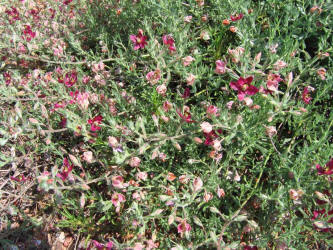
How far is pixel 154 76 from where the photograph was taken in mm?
2381

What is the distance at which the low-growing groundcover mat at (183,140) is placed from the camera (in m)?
2.12

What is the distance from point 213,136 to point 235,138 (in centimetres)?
22

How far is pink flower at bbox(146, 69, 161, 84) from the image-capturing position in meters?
2.36

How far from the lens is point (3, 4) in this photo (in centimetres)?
445

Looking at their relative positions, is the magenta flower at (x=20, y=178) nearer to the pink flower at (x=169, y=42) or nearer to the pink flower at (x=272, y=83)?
the pink flower at (x=169, y=42)

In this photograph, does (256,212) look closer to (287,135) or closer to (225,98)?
(287,135)

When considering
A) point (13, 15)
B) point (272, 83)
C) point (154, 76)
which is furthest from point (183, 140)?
point (13, 15)

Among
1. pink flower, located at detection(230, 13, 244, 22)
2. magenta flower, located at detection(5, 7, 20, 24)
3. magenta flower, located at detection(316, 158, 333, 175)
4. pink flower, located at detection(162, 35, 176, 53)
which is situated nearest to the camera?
magenta flower, located at detection(316, 158, 333, 175)

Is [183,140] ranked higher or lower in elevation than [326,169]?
lower

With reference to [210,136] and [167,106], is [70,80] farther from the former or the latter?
[210,136]

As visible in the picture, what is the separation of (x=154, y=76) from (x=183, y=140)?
0.59 meters

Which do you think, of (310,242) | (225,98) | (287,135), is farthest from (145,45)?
(310,242)

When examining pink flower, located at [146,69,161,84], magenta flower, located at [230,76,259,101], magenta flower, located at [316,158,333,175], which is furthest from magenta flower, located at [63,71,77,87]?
magenta flower, located at [316,158,333,175]

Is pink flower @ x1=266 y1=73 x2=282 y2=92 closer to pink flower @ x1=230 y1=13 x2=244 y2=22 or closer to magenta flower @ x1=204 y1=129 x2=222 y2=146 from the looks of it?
magenta flower @ x1=204 y1=129 x2=222 y2=146
